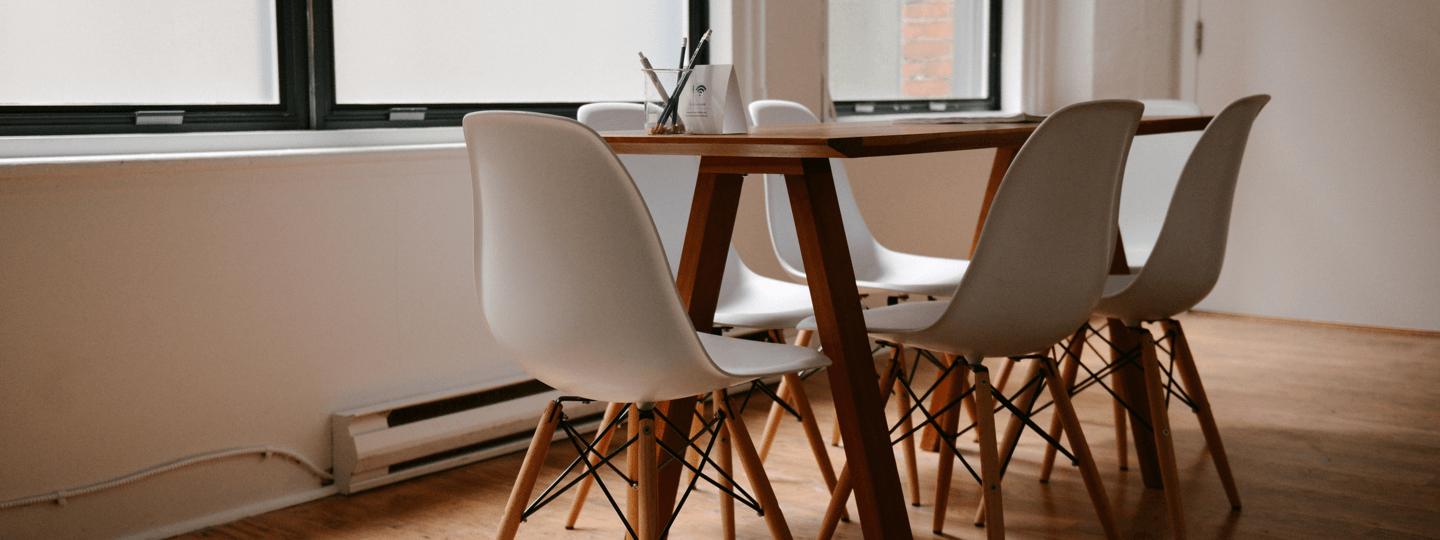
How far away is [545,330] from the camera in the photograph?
5.16 feet

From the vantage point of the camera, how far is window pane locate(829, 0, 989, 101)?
4.05 meters

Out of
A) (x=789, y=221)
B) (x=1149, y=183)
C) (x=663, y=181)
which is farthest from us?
(x=1149, y=183)

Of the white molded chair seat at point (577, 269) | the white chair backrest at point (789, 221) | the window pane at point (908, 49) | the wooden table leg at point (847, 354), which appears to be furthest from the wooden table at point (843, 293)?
the window pane at point (908, 49)

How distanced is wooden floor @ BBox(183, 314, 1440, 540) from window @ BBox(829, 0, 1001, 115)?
119 centimetres

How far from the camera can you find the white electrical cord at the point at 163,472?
2.08 meters

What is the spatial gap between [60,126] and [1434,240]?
172 inches

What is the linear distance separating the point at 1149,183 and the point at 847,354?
168 cm

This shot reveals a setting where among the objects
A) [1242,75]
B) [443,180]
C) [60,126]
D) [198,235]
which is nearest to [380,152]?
[443,180]

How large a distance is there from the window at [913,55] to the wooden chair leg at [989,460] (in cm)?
226

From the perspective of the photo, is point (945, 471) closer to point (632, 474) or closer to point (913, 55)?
point (632, 474)

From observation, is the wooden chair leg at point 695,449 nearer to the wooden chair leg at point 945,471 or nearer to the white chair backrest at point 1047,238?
the wooden chair leg at point 945,471

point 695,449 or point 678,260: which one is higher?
point 678,260

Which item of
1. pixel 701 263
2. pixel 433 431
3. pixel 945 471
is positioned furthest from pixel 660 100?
pixel 433 431

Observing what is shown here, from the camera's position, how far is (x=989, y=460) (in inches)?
73.0
